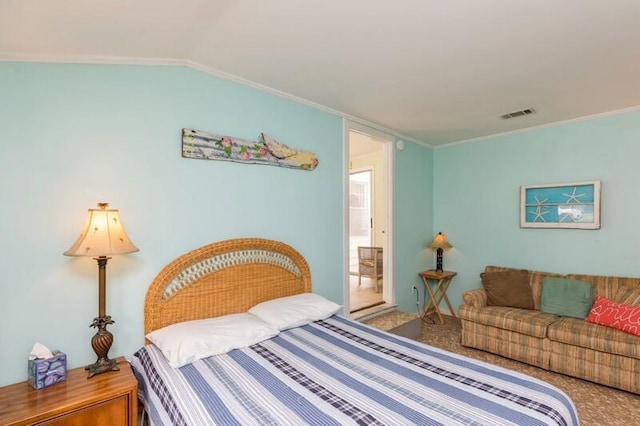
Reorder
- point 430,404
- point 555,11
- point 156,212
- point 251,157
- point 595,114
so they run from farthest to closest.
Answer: point 595,114 → point 251,157 → point 156,212 → point 555,11 → point 430,404

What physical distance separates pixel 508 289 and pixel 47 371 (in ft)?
13.0

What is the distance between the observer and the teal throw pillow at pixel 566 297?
312 cm

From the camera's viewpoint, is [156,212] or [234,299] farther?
[234,299]

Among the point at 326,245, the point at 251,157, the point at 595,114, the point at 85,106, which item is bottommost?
the point at 326,245

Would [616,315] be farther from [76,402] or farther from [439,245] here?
[76,402]

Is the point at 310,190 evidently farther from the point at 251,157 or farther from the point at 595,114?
the point at 595,114

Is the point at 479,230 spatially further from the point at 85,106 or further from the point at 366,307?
the point at 85,106

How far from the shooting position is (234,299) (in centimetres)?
246

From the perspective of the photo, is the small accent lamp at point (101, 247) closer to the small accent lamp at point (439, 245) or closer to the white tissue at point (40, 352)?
the white tissue at point (40, 352)

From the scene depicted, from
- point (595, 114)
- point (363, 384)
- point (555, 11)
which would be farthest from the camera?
point (595, 114)

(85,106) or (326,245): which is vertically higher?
(85,106)

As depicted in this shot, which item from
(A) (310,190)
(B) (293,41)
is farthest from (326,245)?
(B) (293,41)

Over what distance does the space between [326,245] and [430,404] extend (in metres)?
1.95

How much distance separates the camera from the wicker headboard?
6.99ft
